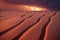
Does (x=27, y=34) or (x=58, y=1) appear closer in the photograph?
(x=27, y=34)

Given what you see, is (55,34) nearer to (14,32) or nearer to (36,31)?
(36,31)

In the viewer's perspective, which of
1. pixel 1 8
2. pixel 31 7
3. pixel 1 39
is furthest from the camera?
pixel 31 7

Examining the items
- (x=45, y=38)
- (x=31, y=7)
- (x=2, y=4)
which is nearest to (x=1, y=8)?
(x=2, y=4)

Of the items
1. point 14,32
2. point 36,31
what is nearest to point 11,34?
point 14,32

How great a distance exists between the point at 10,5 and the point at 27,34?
5.87 ft

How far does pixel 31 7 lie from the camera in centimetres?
275

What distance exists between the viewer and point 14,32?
40.5 inches

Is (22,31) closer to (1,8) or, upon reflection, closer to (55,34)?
(55,34)

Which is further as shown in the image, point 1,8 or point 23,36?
point 1,8

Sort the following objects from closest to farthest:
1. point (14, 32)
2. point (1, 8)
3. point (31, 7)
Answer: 1. point (14, 32)
2. point (1, 8)
3. point (31, 7)

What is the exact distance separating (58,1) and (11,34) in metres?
2.06

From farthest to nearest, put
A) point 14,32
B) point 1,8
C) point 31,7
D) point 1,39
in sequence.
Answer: point 31,7, point 1,8, point 14,32, point 1,39

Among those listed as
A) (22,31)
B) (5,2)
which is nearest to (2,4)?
(5,2)

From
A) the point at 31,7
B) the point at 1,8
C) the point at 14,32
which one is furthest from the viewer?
the point at 31,7
